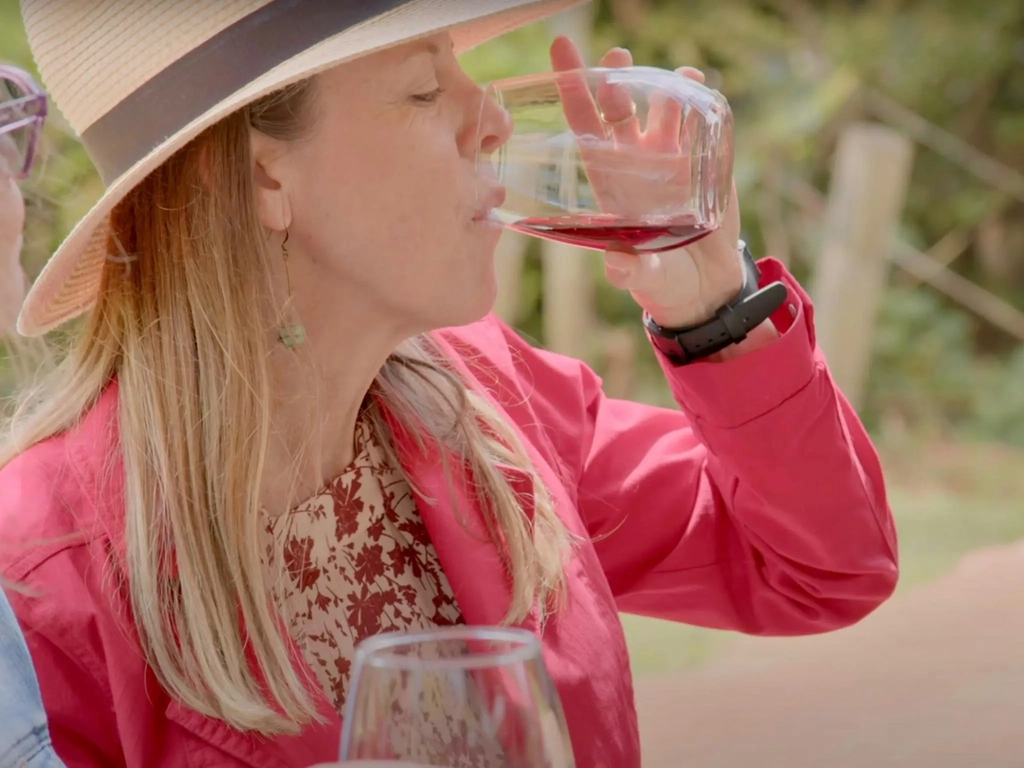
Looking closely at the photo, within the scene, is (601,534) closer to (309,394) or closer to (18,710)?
(309,394)

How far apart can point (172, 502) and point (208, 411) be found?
8 centimetres

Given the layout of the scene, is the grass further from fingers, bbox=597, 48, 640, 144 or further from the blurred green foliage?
fingers, bbox=597, 48, 640, 144

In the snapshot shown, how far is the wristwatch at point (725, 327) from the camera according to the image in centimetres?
123

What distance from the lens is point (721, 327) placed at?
1234 mm

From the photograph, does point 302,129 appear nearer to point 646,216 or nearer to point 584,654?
point 646,216

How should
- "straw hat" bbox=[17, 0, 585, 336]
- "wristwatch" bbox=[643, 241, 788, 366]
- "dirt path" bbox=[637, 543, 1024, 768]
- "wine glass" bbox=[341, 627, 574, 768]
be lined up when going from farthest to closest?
"dirt path" bbox=[637, 543, 1024, 768] → "wristwatch" bbox=[643, 241, 788, 366] → "straw hat" bbox=[17, 0, 585, 336] → "wine glass" bbox=[341, 627, 574, 768]

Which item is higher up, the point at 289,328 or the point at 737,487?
the point at 289,328

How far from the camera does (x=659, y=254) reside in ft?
3.97

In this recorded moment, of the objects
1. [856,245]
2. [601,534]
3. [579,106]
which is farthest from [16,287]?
[856,245]

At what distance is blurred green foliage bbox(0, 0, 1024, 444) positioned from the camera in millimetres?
5809

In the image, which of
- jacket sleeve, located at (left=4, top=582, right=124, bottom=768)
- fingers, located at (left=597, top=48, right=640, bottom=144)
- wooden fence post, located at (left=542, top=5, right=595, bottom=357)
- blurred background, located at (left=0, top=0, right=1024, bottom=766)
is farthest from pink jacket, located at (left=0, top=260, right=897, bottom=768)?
wooden fence post, located at (left=542, top=5, right=595, bottom=357)

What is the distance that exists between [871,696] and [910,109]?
3743 mm

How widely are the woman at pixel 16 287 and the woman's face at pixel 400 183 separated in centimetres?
24

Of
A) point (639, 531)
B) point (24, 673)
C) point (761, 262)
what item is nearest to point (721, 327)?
point (761, 262)
